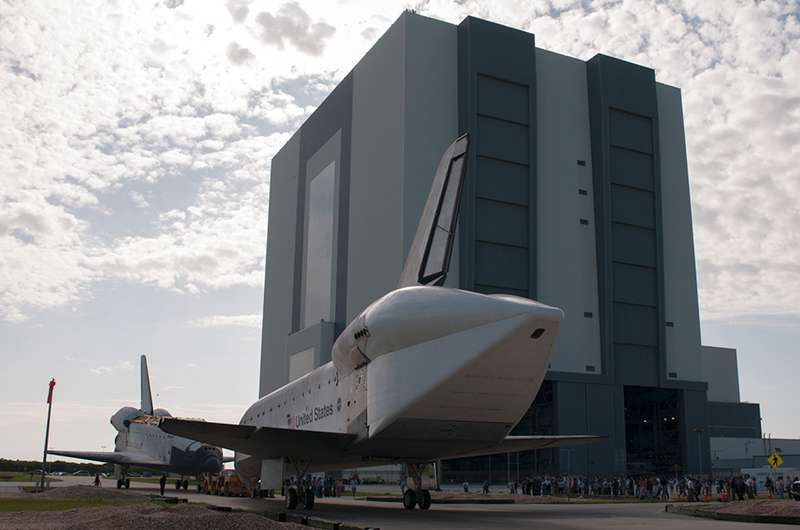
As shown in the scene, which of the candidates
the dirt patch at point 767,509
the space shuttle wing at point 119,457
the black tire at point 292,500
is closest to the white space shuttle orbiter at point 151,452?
the space shuttle wing at point 119,457

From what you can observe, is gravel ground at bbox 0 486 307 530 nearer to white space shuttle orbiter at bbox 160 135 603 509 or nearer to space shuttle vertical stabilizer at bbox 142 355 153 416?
white space shuttle orbiter at bbox 160 135 603 509

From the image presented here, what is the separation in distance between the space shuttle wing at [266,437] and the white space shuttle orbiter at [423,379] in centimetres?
3

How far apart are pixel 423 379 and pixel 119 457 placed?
28.3 m

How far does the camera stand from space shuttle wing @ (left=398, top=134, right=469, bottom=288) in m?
15.6

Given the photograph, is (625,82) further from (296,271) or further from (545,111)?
(296,271)

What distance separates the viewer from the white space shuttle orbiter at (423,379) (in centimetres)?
1182

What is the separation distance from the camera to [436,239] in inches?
623

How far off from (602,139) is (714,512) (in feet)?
108

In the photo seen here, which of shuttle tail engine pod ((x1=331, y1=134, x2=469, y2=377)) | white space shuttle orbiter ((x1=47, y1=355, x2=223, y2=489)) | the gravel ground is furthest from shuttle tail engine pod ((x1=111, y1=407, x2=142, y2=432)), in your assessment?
the gravel ground

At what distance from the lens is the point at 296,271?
177 feet

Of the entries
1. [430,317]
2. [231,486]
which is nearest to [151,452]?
[231,486]

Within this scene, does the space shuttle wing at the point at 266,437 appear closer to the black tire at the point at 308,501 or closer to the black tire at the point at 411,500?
the black tire at the point at 308,501

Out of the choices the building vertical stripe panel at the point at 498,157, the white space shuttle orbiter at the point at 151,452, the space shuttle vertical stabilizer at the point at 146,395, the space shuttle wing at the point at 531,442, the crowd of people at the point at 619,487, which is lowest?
the crowd of people at the point at 619,487

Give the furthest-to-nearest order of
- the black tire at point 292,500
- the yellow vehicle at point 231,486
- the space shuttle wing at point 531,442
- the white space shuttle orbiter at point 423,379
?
the yellow vehicle at point 231,486 → the space shuttle wing at point 531,442 → the black tire at point 292,500 → the white space shuttle orbiter at point 423,379
